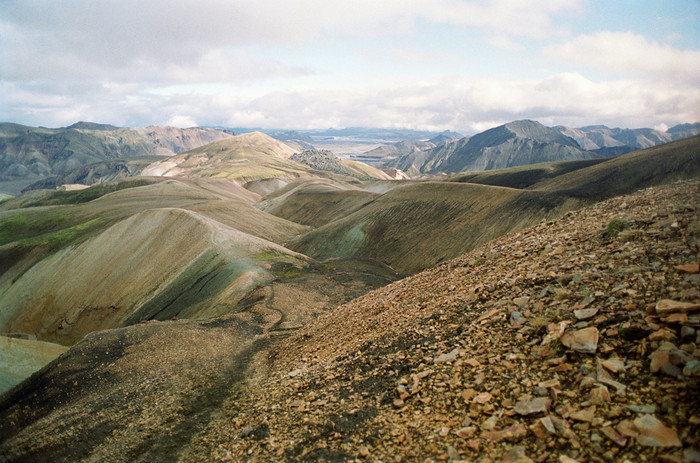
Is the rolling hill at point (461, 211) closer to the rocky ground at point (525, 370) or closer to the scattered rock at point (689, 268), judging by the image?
the rocky ground at point (525, 370)

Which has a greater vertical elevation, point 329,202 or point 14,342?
point 329,202

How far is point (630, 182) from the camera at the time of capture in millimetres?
57031

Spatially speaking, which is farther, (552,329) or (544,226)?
(544,226)

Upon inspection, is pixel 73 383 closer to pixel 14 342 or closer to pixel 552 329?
pixel 14 342

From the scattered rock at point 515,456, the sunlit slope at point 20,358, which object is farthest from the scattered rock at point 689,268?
the sunlit slope at point 20,358

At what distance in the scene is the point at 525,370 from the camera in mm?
7094

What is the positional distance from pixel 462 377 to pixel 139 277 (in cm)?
4632

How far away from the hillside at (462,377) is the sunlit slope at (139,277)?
1570 centimetres

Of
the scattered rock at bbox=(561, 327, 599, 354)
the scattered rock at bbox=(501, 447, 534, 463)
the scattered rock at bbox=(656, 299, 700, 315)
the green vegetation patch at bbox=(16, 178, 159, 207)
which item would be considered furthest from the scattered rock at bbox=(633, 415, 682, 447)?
the green vegetation patch at bbox=(16, 178, 159, 207)

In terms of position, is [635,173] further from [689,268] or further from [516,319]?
[516,319]

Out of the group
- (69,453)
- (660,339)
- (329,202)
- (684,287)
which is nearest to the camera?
(660,339)

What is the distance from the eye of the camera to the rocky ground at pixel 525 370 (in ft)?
17.8

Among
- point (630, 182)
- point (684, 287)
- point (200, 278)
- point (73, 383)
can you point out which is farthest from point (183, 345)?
point (630, 182)

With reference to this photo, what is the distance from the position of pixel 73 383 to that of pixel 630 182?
2732 inches
